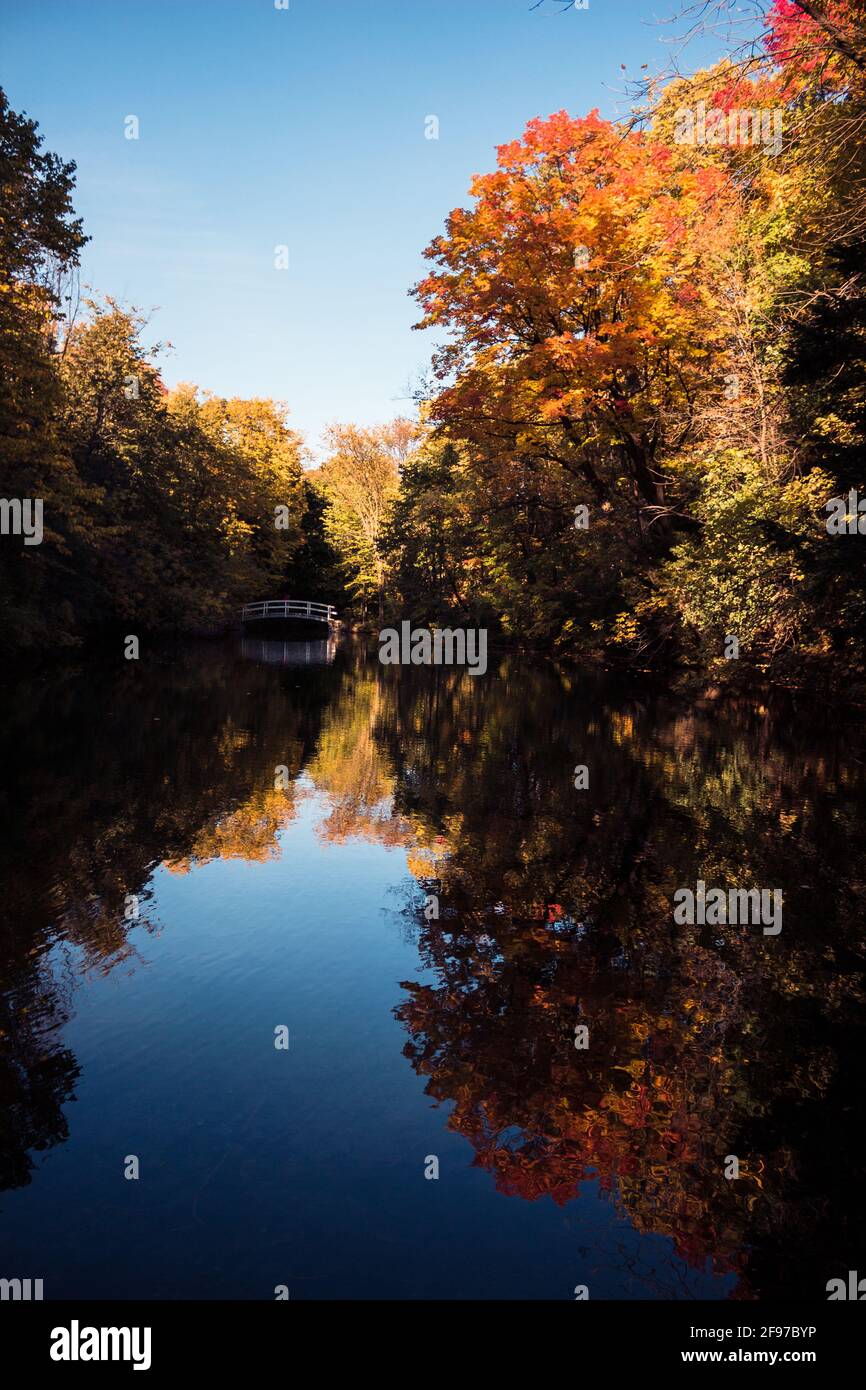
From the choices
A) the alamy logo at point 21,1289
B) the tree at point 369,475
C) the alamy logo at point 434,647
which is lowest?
the alamy logo at point 21,1289

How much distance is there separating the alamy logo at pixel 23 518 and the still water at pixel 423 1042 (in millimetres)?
14175

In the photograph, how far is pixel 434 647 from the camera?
48750mm

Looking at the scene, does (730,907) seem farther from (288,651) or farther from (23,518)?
(288,651)

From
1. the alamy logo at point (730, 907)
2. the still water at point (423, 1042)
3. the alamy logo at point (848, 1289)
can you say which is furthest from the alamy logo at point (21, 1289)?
the alamy logo at point (730, 907)

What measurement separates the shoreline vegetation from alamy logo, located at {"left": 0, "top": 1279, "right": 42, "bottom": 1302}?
9792 millimetres

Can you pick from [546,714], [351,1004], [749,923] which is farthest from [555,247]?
[351,1004]

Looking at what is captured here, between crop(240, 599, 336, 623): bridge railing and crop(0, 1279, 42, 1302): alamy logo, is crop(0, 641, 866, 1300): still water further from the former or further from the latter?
crop(240, 599, 336, 623): bridge railing

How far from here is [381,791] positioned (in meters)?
13.0

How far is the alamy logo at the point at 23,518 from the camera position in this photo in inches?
963

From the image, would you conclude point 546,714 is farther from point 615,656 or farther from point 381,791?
point 615,656

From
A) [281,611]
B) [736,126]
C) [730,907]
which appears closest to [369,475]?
[281,611]

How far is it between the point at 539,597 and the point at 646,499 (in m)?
9.20

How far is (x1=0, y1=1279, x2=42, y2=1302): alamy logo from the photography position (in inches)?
138
